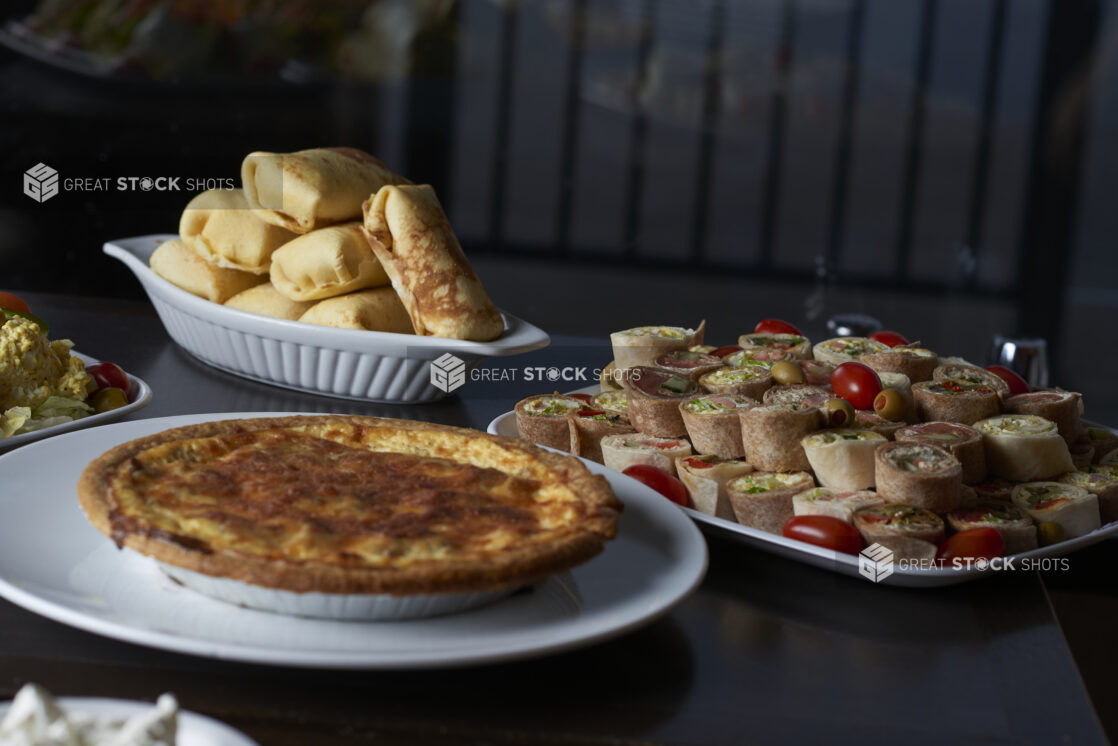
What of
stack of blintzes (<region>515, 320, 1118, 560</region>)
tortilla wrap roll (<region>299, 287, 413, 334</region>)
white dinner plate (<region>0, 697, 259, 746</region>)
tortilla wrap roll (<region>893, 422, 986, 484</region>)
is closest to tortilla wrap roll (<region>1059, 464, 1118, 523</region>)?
stack of blintzes (<region>515, 320, 1118, 560</region>)

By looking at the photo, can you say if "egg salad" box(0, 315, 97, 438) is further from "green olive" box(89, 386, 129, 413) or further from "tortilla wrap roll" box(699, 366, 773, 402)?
"tortilla wrap roll" box(699, 366, 773, 402)

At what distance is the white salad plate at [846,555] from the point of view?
1.00m

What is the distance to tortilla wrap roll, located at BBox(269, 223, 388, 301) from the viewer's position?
150cm

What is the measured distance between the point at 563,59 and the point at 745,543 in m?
4.70

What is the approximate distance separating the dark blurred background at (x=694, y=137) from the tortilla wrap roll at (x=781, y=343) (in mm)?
2478

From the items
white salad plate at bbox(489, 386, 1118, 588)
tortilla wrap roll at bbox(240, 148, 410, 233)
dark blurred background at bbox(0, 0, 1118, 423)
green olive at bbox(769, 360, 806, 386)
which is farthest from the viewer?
dark blurred background at bbox(0, 0, 1118, 423)

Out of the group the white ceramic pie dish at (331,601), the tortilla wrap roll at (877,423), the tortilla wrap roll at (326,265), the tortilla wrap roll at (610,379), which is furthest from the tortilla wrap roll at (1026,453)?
the tortilla wrap roll at (326,265)

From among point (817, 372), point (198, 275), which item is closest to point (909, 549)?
point (817, 372)

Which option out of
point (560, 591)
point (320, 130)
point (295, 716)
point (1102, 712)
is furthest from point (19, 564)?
point (320, 130)

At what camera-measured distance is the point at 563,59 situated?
5445 millimetres

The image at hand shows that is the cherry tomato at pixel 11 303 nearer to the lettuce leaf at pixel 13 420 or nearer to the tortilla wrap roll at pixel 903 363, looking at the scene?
the lettuce leaf at pixel 13 420

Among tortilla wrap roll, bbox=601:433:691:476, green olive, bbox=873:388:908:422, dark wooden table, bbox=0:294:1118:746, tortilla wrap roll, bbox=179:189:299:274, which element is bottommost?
dark wooden table, bbox=0:294:1118:746

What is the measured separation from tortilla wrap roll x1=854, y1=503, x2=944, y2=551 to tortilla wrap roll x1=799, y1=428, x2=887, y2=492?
0.06 meters

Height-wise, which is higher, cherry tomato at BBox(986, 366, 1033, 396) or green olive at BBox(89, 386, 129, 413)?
cherry tomato at BBox(986, 366, 1033, 396)
